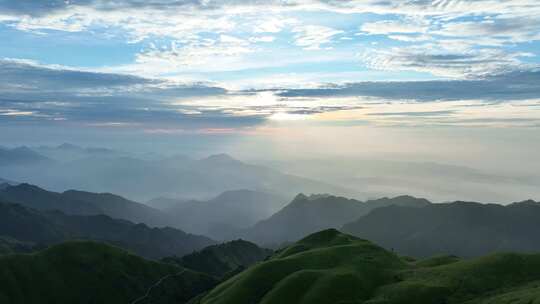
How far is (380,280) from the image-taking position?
363ft

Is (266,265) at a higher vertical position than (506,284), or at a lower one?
lower

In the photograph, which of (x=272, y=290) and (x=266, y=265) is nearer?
(x=272, y=290)

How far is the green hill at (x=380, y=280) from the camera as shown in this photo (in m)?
90.2

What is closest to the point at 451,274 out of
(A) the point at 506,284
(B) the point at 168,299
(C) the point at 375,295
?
(A) the point at 506,284

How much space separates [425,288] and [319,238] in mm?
89230

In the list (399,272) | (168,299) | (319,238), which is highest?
(399,272)

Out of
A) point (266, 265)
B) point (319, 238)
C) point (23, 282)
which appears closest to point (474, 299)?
point (266, 265)

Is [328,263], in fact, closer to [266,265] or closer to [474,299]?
[266,265]

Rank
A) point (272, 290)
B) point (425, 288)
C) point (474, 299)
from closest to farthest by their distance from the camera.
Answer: point (474, 299) → point (425, 288) → point (272, 290)

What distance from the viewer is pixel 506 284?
95000 millimetres

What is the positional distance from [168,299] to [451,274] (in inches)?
5366

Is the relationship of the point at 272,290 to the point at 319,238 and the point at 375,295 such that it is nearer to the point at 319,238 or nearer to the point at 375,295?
the point at 375,295

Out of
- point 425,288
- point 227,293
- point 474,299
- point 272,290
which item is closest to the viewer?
point 474,299

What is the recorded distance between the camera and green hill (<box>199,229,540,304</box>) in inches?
3551
